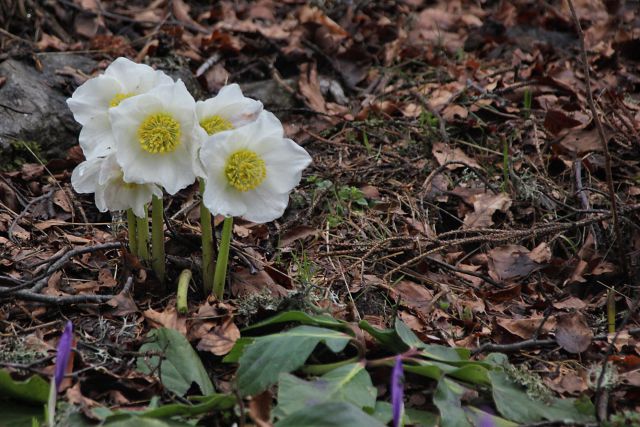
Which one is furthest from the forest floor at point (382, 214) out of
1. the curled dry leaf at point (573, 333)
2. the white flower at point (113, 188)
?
the white flower at point (113, 188)

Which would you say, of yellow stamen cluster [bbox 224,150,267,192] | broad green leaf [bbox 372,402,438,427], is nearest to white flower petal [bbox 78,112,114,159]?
yellow stamen cluster [bbox 224,150,267,192]

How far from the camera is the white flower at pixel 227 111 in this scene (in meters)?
1.94

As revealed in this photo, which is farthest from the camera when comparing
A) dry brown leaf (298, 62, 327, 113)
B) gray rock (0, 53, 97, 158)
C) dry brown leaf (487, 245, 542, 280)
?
dry brown leaf (298, 62, 327, 113)

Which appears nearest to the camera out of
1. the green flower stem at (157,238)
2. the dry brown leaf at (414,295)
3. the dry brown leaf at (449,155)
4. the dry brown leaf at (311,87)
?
the green flower stem at (157,238)

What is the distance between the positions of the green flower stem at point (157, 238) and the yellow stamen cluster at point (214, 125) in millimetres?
257

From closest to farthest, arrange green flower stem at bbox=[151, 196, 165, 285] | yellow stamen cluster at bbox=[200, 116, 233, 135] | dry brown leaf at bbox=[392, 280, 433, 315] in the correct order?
yellow stamen cluster at bbox=[200, 116, 233, 135] < green flower stem at bbox=[151, 196, 165, 285] < dry brown leaf at bbox=[392, 280, 433, 315]

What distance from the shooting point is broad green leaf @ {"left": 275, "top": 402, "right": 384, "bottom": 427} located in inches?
59.3

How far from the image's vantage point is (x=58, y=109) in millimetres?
3145

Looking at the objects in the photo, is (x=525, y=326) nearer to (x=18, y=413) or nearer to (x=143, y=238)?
(x=143, y=238)

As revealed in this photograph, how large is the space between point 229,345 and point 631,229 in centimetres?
163

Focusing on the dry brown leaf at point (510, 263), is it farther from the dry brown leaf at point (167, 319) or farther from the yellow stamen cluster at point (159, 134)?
the yellow stamen cluster at point (159, 134)

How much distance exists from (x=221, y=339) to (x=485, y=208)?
136 cm

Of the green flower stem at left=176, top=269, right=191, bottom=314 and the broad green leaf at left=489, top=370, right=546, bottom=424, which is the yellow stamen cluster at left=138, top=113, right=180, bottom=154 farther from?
the broad green leaf at left=489, top=370, right=546, bottom=424

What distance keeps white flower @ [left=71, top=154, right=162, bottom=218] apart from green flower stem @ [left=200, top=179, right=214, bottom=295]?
16cm
